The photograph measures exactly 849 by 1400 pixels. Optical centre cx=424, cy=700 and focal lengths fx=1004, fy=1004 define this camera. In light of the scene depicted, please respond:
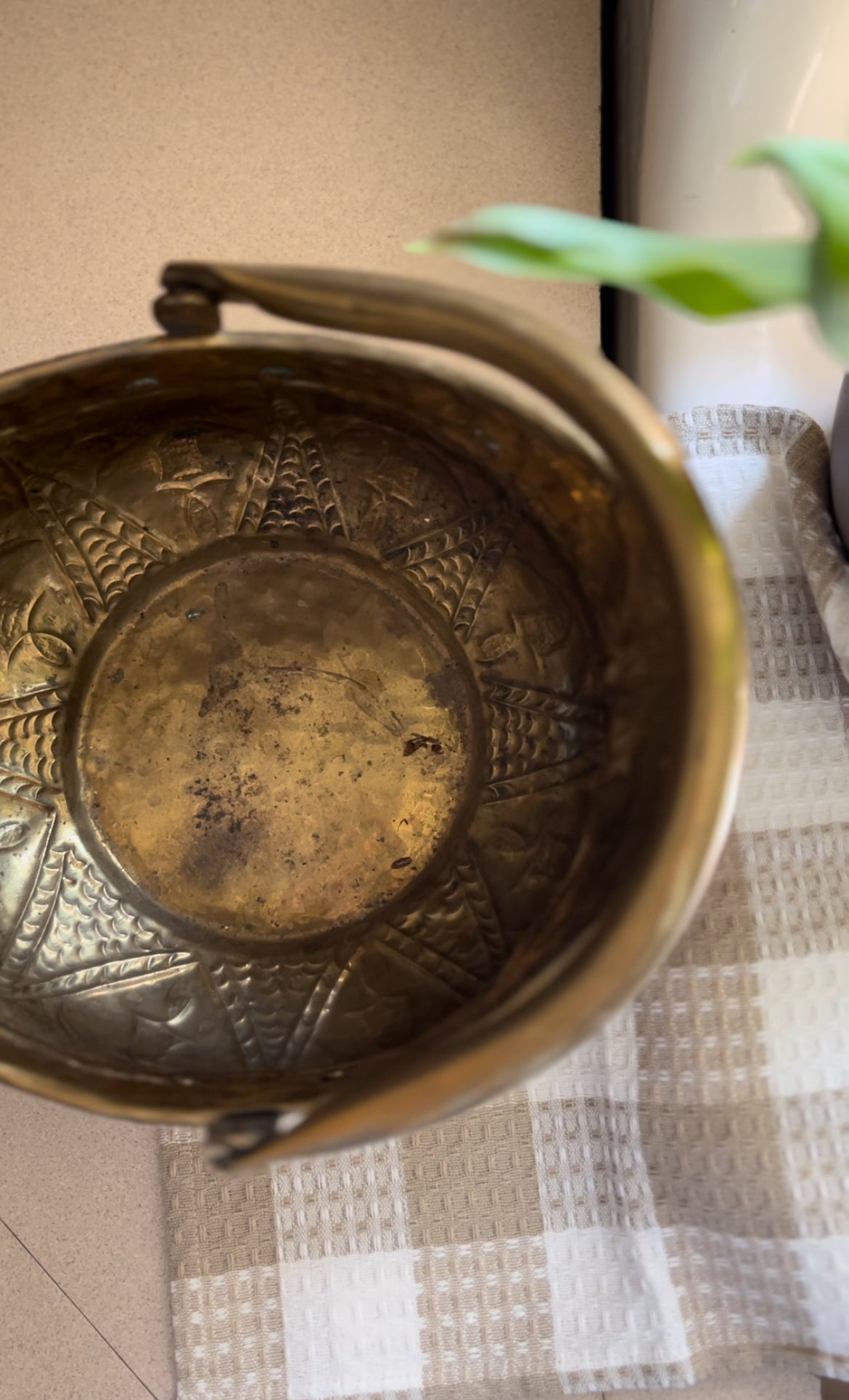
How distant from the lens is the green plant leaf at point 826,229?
13.7 inches

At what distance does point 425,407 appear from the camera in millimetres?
619

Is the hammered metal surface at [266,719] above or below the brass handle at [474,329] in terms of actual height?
below

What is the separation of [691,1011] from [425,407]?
47cm

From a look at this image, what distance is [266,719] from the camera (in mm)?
750

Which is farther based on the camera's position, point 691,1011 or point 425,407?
point 691,1011

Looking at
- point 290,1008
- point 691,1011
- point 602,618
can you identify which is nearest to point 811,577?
point 602,618

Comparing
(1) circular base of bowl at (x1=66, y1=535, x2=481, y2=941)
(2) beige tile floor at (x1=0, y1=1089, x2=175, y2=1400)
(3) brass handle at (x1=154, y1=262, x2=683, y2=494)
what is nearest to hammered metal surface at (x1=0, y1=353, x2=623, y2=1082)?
(1) circular base of bowl at (x1=66, y1=535, x2=481, y2=941)

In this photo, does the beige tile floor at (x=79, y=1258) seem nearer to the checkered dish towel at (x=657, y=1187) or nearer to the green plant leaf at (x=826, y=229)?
the checkered dish towel at (x=657, y=1187)

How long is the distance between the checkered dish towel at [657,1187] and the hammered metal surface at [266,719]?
192mm

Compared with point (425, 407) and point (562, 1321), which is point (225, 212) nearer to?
point (425, 407)

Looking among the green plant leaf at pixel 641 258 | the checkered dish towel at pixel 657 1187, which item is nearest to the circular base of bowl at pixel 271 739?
the checkered dish towel at pixel 657 1187

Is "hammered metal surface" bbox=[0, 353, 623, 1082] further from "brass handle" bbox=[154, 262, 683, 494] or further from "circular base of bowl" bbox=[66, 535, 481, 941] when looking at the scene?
"brass handle" bbox=[154, 262, 683, 494]

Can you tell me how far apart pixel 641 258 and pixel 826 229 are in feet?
0.21

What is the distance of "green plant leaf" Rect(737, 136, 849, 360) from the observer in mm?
347
